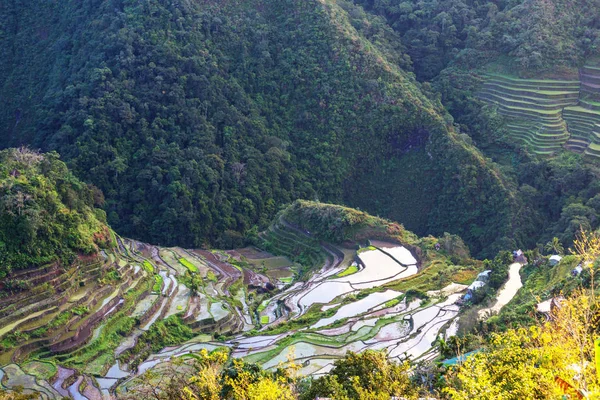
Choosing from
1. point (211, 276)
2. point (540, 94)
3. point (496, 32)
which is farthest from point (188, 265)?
point (496, 32)

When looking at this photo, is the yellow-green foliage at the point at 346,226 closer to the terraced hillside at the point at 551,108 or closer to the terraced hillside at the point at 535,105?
the terraced hillside at the point at 535,105

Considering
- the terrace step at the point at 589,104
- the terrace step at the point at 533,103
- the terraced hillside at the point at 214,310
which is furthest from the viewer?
the terrace step at the point at 533,103

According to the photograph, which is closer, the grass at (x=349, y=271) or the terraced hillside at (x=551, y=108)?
the grass at (x=349, y=271)

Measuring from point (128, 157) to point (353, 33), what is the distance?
1476 cm

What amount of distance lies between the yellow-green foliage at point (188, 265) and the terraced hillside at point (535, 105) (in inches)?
768

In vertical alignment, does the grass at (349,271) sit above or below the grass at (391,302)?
above

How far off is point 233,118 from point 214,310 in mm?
15268

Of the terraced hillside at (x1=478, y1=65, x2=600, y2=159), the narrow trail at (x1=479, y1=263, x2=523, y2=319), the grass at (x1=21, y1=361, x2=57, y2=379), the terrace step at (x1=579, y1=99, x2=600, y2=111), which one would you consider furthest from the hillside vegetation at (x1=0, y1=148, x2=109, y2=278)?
the terrace step at (x1=579, y1=99, x2=600, y2=111)

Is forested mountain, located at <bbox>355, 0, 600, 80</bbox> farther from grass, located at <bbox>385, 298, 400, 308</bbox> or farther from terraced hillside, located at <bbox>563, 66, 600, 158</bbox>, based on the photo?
grass, located at <bbox>385, 298, 400, 308</bbox>

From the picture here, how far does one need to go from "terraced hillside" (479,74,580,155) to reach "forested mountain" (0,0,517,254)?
3.60 metres

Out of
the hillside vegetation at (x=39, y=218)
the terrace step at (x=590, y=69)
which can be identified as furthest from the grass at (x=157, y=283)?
the terrace step at (x=590, y=69)

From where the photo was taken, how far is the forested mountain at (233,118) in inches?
1287

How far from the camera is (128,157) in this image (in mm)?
33281

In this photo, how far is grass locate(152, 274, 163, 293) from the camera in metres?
23.0
